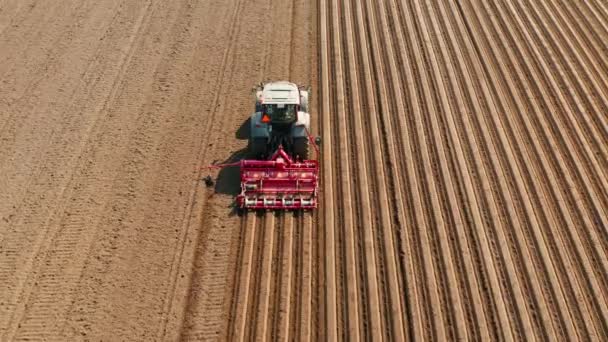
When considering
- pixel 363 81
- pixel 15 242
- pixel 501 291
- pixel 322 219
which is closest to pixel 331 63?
pixel 363 81

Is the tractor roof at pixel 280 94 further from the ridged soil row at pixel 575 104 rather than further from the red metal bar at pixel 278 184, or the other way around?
the ridged soil row at pixel 575 104

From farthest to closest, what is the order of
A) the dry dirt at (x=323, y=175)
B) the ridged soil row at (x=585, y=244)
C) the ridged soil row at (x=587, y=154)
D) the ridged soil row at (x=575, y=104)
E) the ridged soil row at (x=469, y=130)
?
1. the ridged soil row at (x=575, y=104)
2. the ridged soil row at (x=587, y=154)
3. the ridged soil row at (x=469, y=130)
4. the ridged soil row at (x=585, y=244)
5. the dry dirt at (x=323, y=175)

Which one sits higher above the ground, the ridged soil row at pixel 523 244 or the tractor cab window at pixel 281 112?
the tractor cab window at pixel 281 112

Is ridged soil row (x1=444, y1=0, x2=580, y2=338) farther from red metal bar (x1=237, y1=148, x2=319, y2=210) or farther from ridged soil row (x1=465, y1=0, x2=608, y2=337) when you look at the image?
red metal bar (x1=237, y1=148, x2=319, y2=210)

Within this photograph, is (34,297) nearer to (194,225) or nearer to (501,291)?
(194,225)

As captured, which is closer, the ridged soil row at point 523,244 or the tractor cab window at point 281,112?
the ridged soil row at point 523,244

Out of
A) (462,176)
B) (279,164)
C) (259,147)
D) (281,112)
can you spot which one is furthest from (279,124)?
(462,176)

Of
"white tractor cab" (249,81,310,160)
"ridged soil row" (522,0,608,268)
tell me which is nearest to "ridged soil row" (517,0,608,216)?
"ridged soil row" (522,0,608,268)

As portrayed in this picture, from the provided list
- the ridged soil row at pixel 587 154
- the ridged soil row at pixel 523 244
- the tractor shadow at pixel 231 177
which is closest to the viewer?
the ridged soil row at pixel 523 244

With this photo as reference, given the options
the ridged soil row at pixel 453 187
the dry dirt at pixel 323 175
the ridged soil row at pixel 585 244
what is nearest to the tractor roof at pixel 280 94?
the dry dirt at pixel 323 175
